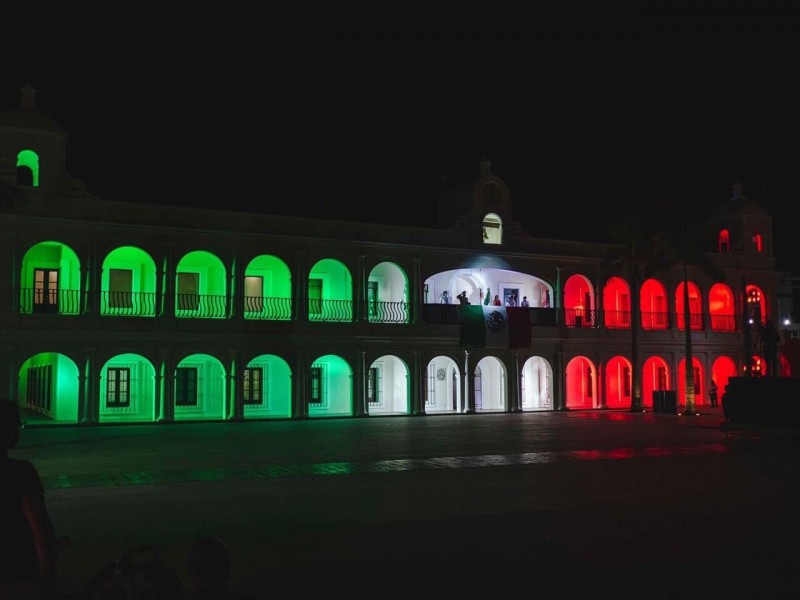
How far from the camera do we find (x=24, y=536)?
403 cm

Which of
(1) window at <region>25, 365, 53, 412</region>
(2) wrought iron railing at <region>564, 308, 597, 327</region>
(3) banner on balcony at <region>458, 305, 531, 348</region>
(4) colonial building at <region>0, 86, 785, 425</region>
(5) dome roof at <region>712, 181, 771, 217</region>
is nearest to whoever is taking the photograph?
(4) colonial building at <region>0, 86, 785, 425</region>

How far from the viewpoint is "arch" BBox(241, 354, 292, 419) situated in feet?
111

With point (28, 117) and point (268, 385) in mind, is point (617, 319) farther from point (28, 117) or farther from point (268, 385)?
point (28, 117)

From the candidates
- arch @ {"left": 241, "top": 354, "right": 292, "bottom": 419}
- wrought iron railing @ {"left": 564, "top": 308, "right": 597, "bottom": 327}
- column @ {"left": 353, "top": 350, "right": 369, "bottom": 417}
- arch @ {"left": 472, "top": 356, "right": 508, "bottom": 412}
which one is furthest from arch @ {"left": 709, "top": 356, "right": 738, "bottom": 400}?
arch @ {"left": 241, "top": 354, "right": 292, "bottom": 419}

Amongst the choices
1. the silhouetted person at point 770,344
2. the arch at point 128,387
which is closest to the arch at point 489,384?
the silhouetted person at point 770,344

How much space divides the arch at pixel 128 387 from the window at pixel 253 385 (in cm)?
385

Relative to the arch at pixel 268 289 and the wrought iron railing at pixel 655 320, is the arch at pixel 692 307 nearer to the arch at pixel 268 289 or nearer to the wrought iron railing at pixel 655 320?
the wrought iron railing at pixel 655 320

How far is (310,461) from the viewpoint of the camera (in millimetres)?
17109

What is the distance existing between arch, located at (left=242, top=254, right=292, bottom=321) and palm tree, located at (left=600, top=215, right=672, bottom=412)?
46.8 ft

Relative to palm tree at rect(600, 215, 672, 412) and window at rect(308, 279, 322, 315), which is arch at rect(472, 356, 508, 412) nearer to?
palm tree at rect(600, 215, 672, 412)

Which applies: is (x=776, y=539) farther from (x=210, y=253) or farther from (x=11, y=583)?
(x=210, y=253)

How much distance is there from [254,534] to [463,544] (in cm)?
230

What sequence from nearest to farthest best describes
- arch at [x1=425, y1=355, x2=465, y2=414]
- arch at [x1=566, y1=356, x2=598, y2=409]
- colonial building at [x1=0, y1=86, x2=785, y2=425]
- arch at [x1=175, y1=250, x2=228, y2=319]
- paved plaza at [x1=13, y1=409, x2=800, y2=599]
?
paved plaza at [x1=13, y1=409, x2=800, y2=599]
colonial building at [x1=0, y1=86, x2=785, y2=425]
arch at [x1=175, y1=250, x2=228, y2=319]
arch at [x1=425, y1=355, x2=465, y2=414]
arch at [x1=566, y1=356, x2=598, y2=409]

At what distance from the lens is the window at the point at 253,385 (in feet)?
111
